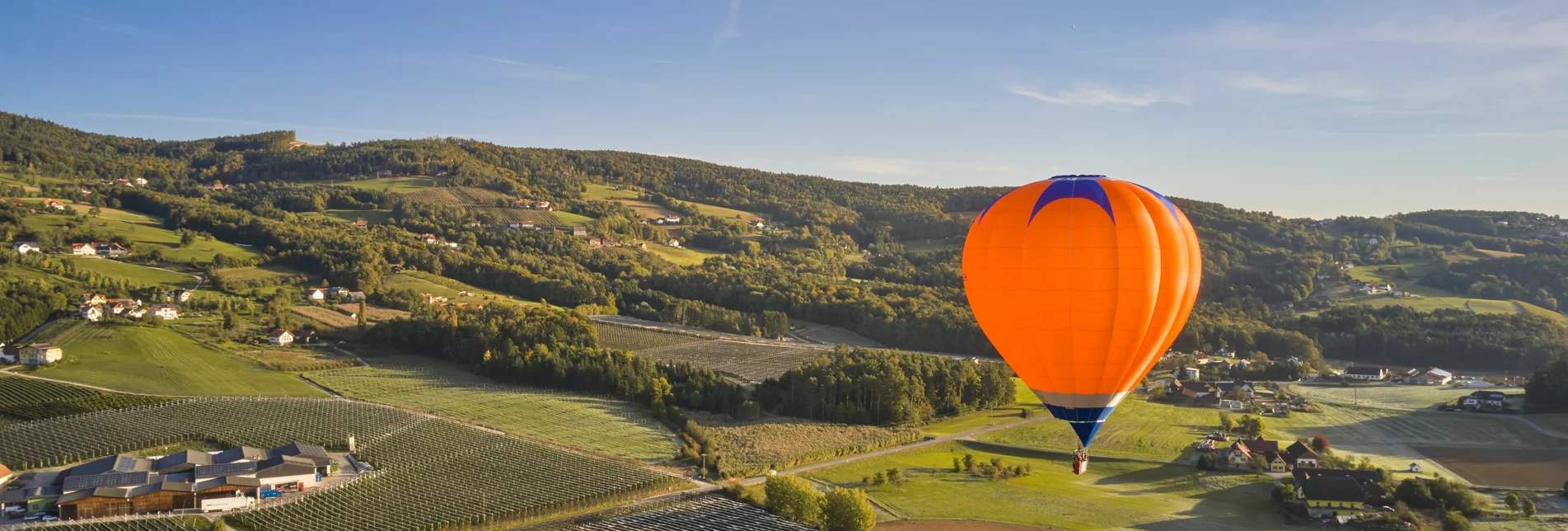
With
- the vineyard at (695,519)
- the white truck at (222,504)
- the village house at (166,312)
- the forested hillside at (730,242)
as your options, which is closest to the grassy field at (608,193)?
the forested hillside at (730,242)

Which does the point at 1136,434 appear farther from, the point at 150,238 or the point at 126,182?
the point at 126,182

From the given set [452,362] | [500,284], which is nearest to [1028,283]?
[452,362]

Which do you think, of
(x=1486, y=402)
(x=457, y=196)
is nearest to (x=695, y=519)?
(x=1486, y=402)

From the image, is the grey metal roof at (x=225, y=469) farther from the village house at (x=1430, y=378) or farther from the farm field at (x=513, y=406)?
the village house at (x=1430, y=378)

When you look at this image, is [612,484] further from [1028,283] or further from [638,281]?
[638,281]

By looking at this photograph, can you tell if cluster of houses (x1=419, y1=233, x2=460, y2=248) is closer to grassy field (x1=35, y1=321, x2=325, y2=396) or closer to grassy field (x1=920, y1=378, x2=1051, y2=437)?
grassy field (x1=35, y1=321, x2=325, y2=396)
